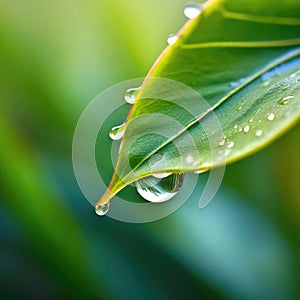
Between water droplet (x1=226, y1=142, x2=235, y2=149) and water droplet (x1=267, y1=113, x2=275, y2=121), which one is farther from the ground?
water droplet (x1=267, y1=113, x2=275, y2=121)

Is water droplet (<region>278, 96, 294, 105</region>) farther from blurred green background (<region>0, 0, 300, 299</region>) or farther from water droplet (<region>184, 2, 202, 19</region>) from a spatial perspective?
blurred green background (<region>0, 0, 300, 299</region>)

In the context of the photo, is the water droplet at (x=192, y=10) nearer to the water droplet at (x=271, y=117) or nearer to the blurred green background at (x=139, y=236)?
the water droplet at (x=271, y=117)

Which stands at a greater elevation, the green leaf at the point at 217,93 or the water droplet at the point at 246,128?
the green leaf at the point at 217,93

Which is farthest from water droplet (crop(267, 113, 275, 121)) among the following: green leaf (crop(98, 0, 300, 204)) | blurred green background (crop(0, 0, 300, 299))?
blurred green background (crop(0, 0, 300, 299))

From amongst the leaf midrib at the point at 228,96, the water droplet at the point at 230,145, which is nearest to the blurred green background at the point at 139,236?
the leaf midrib at the point at 228,96

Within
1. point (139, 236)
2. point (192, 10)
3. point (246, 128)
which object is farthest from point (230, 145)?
point (139, 236)

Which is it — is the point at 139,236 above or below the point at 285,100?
below

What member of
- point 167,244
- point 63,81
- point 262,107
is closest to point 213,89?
point 262,107

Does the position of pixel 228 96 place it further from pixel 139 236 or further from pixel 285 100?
pixel 139 236
